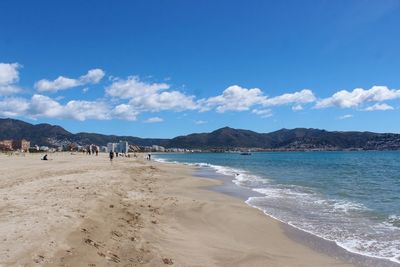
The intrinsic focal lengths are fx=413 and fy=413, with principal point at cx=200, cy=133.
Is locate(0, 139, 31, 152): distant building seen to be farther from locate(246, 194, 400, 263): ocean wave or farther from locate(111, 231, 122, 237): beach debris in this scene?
locate(111, 231, 122, 237): beach debris

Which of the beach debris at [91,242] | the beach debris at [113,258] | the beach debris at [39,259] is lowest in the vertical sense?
the beach debris at [113,258]

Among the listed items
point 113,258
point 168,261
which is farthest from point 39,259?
point 168,261

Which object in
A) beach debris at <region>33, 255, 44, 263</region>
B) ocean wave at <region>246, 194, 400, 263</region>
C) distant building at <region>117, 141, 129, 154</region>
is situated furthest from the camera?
Result: distant building at <region>117, 141, 129, 154</region>

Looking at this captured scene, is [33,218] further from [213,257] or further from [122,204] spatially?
[122,204]

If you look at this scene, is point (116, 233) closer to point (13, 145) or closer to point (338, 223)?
point (338, 223)

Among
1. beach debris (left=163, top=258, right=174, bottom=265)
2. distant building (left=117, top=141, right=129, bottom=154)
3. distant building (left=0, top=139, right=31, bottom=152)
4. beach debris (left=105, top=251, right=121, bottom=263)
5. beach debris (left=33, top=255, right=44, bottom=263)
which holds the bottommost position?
beach debris (left=163, top=258, right=174, bottom=265)

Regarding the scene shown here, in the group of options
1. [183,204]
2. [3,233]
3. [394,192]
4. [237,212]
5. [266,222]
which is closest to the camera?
[3,233]

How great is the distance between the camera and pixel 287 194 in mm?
23875

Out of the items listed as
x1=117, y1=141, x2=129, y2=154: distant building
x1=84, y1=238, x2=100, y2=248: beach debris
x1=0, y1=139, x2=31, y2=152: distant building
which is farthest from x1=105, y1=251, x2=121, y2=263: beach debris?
x1=0, y1=139, x2=31, y2=152: distant building

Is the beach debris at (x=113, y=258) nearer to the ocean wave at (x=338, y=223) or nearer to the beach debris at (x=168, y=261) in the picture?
the beach debris at (x=168, y=261)

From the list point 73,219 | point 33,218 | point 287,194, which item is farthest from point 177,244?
point 287,194

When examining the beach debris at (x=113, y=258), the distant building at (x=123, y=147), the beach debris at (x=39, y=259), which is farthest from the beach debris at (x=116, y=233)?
the distant building at (x=123, y=147)

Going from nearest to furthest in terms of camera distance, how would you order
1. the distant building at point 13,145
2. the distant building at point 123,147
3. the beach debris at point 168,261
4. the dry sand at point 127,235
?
the dry sand at point 127,235, the beach debris at point 168,261, the distant building at point 123,147, the distant building at point 13,145

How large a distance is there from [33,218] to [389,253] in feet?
29.1
